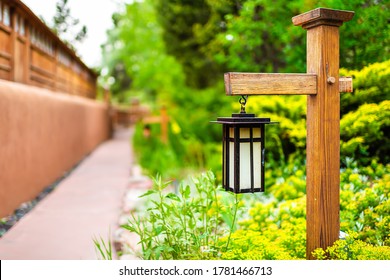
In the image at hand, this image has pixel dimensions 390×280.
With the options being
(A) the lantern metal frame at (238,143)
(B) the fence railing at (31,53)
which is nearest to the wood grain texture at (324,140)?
(A) the lantern metal frame at (238,143)

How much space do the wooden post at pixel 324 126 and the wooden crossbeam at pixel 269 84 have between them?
8cm

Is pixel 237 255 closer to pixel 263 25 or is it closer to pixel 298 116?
pixel 298 116

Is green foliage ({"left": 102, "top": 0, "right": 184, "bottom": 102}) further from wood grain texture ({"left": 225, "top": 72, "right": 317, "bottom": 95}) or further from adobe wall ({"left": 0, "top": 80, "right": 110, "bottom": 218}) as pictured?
wood grain texture ({"left": 225, "top": 72, "right": 317, "bottom": 95})

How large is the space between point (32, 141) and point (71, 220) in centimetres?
152

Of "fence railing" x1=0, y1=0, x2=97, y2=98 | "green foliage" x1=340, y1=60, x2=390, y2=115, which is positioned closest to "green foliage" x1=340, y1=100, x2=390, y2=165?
"green foliage" x1=340, y1=60, x2=390, y2=115

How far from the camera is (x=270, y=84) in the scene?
10.0 ft

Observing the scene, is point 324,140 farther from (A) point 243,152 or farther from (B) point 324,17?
(B) point 324,17

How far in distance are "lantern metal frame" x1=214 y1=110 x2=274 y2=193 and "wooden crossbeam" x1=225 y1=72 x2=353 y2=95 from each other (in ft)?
0.50

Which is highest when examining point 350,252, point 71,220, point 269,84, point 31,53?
point 31,53

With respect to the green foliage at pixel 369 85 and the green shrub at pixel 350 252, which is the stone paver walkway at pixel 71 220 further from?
the green foliage at pixel 369 85

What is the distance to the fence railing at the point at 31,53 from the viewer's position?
→ 18.7ft

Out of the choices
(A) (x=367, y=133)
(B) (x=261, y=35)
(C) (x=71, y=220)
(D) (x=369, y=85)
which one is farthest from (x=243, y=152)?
(B) (x=261, y=35)

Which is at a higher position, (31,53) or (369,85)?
(31,53)
